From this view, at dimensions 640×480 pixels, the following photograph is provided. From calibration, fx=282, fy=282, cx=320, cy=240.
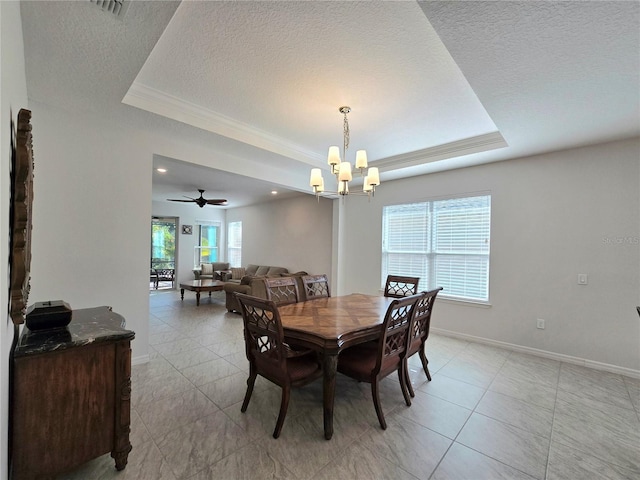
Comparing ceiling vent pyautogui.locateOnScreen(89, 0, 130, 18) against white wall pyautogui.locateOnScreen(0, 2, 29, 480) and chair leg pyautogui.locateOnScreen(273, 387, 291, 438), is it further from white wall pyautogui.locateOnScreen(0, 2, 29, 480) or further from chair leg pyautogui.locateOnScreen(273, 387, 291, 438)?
chair leg pyautogui.locateOnScreen(273, 387, 291, 438)

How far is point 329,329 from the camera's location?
204 centimetres

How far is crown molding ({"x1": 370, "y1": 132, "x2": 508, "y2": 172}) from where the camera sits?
11.1 feet

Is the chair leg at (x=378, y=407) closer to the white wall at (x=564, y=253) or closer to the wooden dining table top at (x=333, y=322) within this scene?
the wooden dining table top at (x=333, y=322)

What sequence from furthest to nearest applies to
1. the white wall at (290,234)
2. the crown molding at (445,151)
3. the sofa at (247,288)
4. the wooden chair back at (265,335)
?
the white wall at (290,234) < the sofa at (247,288) < the crown molding at (445,151) < the wooden chair back at (265,335)

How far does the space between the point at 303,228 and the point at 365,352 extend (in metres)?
4.86

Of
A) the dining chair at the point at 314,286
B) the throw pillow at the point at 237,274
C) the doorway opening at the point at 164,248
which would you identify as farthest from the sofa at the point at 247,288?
the doorway opening at the point at 164,248

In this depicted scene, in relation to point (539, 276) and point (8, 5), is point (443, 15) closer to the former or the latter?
point (8, 5)

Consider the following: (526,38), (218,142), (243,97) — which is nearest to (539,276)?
(526,38)

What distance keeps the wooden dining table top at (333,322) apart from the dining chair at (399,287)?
30.4 inches

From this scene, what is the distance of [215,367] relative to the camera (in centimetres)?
306

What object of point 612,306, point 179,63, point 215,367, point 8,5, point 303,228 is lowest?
point 215,367

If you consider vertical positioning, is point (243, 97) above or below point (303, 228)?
above

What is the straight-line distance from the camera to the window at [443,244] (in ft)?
13.1

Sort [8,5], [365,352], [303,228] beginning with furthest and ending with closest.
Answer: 1. [303,228]
2. [365,352]
3. [8,5]
